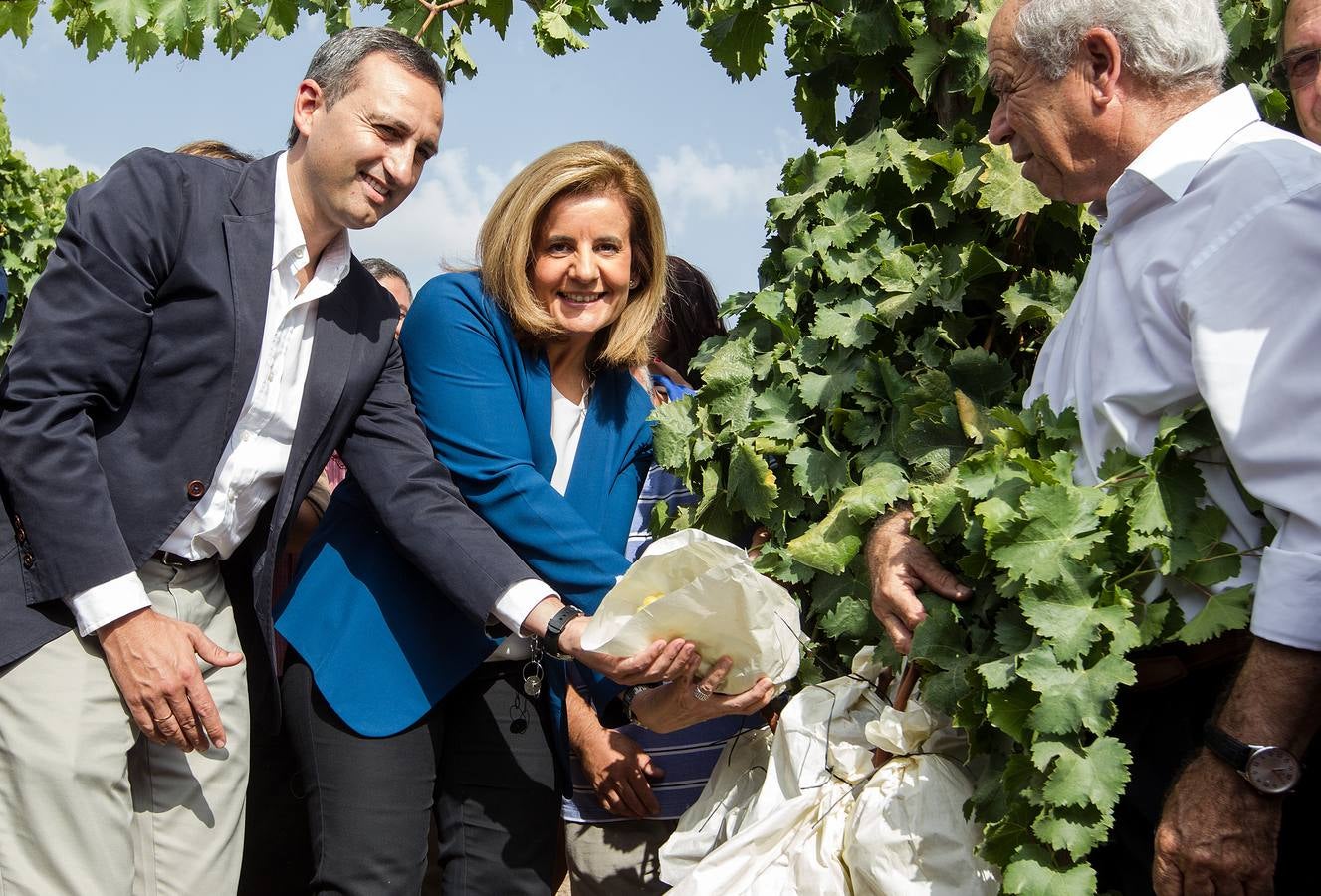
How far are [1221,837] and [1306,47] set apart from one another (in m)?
1.78

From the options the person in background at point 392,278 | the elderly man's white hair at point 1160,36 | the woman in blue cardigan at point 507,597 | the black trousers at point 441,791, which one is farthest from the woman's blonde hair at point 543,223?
the person in background at point 392,278

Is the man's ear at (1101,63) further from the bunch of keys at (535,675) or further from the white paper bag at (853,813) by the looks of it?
the bunch of keys at (535,675)

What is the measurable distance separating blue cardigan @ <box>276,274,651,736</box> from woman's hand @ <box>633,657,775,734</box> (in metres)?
0.25

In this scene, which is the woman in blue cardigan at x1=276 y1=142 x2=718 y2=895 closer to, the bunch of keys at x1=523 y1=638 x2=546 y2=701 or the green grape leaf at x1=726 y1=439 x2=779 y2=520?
the bunch of keys at x1=523 y1=638 x2=546 y2=701

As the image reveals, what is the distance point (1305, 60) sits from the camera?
2.75 meters

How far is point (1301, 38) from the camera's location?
2746 millimetres

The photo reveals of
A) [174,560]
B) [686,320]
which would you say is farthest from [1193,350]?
[686,320]

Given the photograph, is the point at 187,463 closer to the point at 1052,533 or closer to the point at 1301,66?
the point at 1052,533

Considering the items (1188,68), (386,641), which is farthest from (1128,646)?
(386,641)

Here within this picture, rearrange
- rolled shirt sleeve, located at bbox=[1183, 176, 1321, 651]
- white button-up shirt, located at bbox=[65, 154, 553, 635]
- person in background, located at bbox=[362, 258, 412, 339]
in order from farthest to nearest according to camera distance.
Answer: person in background, located at bbox=[362, 258, 412, 339] → white button-up shirt, located at bbox=[65, 154, 553, 635] → rolled shirt sleeve, located at bbox=[1183, 176, 1321, 651]

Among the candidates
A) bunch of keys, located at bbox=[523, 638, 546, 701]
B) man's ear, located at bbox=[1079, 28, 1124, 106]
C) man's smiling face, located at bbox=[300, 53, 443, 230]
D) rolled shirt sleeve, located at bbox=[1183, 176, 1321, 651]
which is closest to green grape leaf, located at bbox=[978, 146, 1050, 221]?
man's ear, located at bbox=[1079, 28, 1124, 106]

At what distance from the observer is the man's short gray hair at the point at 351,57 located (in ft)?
9.10

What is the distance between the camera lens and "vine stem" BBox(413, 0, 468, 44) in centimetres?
362

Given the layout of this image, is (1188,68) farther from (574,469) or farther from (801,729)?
(574,469)
